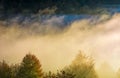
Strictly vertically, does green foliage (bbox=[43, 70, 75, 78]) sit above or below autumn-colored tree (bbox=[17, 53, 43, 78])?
below

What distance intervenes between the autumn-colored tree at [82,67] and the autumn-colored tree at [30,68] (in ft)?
0.95

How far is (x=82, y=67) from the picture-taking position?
354cm

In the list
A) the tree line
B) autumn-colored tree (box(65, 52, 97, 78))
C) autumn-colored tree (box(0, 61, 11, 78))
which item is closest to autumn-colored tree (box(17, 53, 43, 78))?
the tree line

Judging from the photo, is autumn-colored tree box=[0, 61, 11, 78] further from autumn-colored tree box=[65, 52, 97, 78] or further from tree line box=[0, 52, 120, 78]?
autumn-colored tree box=[65, 52, 97, 78]

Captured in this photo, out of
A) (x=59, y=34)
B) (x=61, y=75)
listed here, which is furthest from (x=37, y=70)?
(x=59, y=34)

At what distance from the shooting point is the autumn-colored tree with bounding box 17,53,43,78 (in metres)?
3.52

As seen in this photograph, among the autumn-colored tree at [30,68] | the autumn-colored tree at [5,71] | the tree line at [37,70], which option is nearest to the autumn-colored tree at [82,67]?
the tree line at [37,70]

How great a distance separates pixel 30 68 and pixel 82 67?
526 millimetres

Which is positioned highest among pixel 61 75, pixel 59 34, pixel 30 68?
pixel 59 34

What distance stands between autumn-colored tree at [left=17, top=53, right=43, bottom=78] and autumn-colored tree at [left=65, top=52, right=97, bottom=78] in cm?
29

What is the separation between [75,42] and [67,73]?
1.08 ft

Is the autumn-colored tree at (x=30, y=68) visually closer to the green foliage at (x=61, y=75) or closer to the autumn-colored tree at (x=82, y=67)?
the green foliage at (x=61, y=75)

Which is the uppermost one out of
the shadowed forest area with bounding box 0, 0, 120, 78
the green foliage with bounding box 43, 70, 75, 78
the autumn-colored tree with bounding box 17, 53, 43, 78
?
the shadowed forest area with bounding box 0, 0, 120, 78

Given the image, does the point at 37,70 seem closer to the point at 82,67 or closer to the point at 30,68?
the point at 30,68
